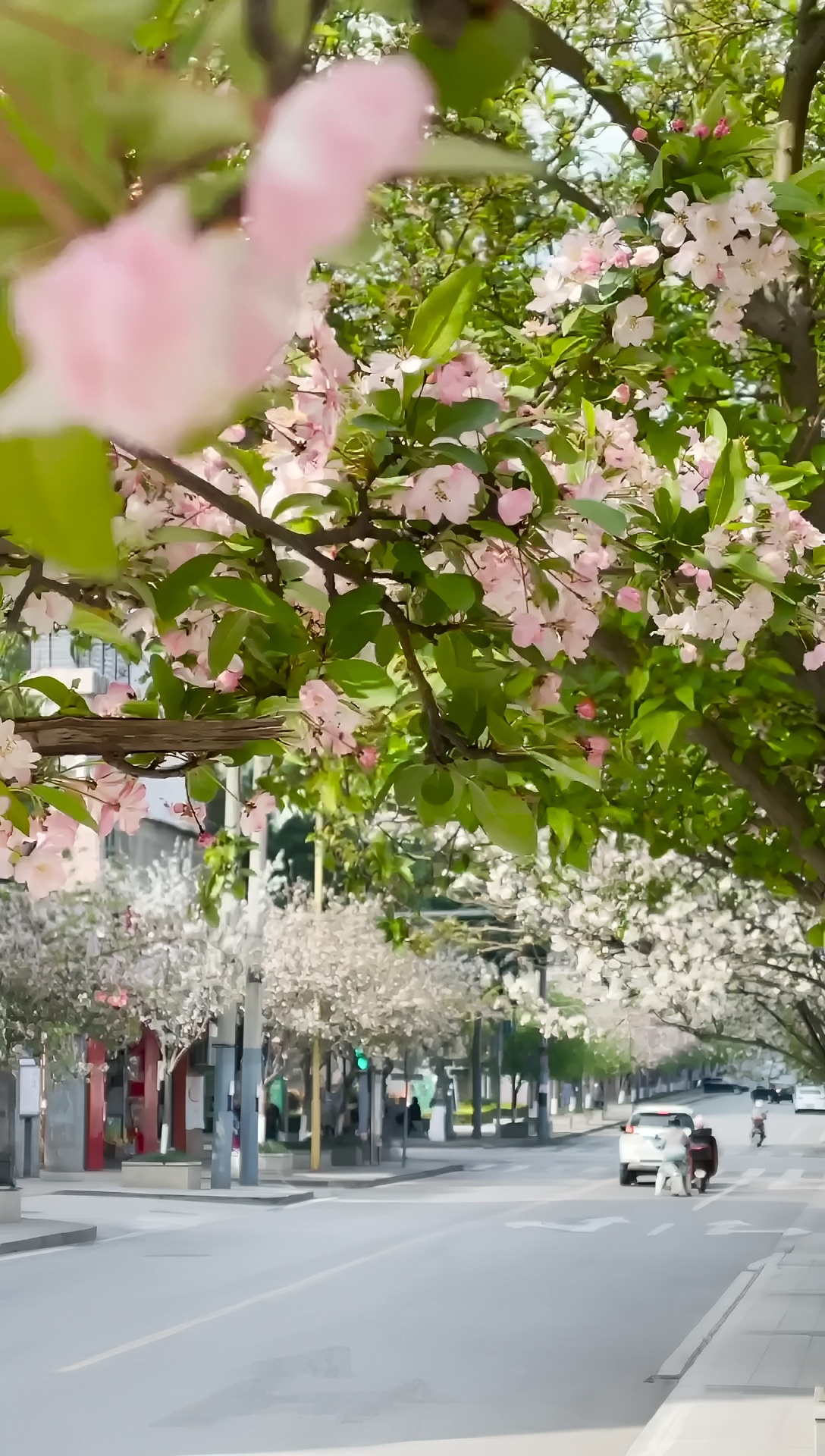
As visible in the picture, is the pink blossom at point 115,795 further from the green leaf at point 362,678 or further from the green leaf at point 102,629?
the green leaf at point 362,678

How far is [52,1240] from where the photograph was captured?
73.6ft

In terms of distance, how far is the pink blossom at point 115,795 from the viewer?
340cm

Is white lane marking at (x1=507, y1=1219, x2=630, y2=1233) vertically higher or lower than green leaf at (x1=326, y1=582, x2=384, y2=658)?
lower

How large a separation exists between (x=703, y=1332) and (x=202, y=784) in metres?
13.1

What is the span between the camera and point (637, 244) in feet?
12.7

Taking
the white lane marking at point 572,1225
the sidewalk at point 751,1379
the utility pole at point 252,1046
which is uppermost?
the utility pole at point 252,1046

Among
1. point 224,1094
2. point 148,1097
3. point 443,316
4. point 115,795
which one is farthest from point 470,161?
point 148,1097

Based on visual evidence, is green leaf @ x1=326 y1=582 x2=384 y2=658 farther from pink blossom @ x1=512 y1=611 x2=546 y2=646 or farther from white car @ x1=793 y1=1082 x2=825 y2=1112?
white car @ x1=793 y1=1082 x2=825 y2=1112

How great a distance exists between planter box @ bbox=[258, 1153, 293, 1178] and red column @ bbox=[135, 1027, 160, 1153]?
4.80m

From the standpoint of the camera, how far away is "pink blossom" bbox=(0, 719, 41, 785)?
9.27ft

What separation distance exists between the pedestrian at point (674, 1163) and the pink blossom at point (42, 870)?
34048 millimetres

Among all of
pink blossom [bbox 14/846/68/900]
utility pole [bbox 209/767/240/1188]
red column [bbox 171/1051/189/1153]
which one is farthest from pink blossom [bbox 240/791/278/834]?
red column [bbox 171/1051/189/1153]

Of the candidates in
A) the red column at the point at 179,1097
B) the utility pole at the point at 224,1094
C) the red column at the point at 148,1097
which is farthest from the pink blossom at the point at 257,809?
the red column at the point at 179,1097

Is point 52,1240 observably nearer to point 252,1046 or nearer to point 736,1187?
point 252,1046
